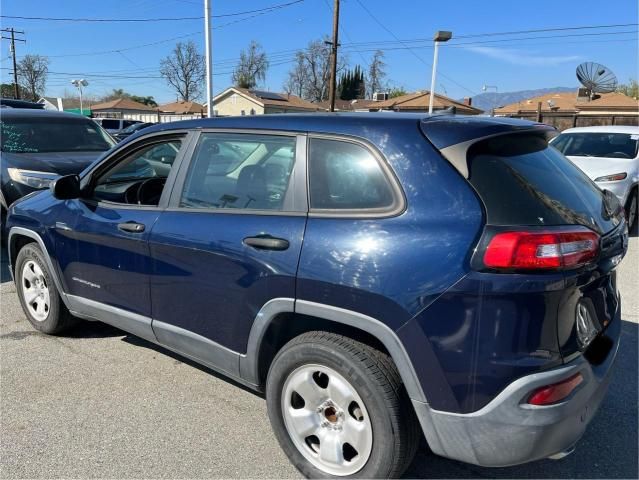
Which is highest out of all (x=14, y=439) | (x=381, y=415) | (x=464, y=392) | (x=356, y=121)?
(x=356, y=121)

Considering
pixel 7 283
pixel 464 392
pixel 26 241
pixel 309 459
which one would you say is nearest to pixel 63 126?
pixel 7 283

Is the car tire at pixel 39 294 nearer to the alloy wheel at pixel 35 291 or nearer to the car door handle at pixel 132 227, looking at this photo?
the alloy wheel at pixel 35 291

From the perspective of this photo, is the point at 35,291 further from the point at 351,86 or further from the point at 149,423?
the point at 351,86

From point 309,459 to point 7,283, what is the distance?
4401 millimetres

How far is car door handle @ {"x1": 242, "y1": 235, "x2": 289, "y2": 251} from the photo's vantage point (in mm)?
2447

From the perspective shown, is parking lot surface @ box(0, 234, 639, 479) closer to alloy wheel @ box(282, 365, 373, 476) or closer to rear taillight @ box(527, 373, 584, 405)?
alloy wheel @ box(282, 365, 373, 476)

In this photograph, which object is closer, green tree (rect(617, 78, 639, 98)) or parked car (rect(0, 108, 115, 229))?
parked car (rect(0, 108, 115, 229))

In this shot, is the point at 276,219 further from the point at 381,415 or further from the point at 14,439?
the point at 14,439

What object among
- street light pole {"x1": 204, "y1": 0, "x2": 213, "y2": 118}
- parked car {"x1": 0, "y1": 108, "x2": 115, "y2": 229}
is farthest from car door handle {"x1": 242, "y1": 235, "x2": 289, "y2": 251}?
street light pole {"x1": 204, "y1": 0, "x2": 213, "y2": 118}

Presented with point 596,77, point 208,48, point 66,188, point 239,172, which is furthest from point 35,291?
point 596,77

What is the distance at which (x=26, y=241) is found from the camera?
4188 millimetres

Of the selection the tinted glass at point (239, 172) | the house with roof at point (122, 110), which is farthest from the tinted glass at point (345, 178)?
the house with roof at point (122, 110)

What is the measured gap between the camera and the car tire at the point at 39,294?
13.0 feet

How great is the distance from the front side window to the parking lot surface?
115cm
